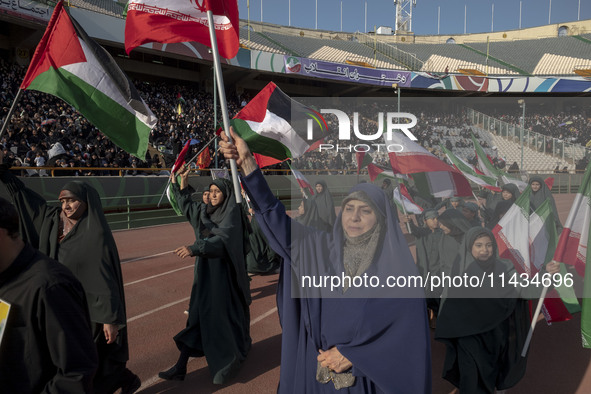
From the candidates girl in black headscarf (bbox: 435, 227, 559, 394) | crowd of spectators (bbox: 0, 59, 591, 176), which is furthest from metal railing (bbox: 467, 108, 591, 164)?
girl in black headscarf (bbox: 435, 227, 559, 394)

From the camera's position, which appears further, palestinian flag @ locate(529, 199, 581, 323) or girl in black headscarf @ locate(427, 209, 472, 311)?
girl in black headscarf @ locate(427, 209, 472, 311)

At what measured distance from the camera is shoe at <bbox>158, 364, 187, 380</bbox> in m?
3.68

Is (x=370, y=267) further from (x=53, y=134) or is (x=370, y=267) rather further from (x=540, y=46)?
(x=540, y=46)

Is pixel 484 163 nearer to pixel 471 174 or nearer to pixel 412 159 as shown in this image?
pixel 471 174

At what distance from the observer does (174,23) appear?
12.4 ft

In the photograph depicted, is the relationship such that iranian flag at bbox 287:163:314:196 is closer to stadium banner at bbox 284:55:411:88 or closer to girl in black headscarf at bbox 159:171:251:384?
girl in black headscarf at bbox 159:171:251:384

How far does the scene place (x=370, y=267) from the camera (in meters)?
2.14

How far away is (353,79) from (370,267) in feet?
102

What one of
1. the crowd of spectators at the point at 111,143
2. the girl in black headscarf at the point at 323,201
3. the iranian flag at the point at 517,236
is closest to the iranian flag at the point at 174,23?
the crowd of spectators at the point at 111,143

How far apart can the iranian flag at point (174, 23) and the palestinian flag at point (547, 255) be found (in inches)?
127

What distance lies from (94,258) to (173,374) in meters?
1.40

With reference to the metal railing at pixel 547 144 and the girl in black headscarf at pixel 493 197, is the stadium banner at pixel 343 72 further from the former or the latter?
the girl in black headscarf at pixel 493 197

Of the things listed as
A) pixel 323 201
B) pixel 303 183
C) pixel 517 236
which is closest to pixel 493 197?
pixel 323 201

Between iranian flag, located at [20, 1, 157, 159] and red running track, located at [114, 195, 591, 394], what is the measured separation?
1954mm
